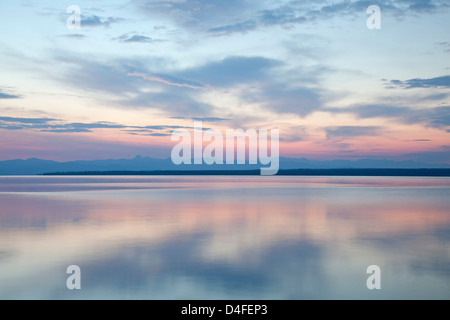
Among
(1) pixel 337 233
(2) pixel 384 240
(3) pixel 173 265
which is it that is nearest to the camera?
(3) pixel 173 265

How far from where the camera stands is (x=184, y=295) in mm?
7629

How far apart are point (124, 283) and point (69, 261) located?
2605 mm

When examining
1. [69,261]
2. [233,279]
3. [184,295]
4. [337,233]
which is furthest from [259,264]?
[337,233]

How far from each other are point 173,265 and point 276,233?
5542 millimetres

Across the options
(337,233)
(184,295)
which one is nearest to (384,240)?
(337,233)

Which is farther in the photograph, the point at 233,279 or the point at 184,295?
the point at 233,279

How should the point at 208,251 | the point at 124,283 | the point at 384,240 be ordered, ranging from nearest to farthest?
the point at 124,283
the point at 208,251
the point at 384,240

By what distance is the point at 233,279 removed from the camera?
8.53 m

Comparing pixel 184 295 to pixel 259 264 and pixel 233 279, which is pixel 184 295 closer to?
pixel 233 279

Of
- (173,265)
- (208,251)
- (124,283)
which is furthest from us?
(208,251)
